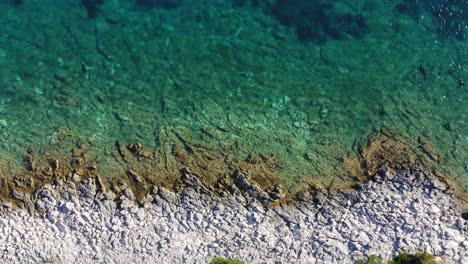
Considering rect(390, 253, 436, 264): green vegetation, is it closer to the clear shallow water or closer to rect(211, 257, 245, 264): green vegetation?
the clear shallow water

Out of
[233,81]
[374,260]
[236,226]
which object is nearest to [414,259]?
[374,260]

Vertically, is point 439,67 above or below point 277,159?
above

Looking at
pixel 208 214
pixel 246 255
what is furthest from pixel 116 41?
pixel 246 255

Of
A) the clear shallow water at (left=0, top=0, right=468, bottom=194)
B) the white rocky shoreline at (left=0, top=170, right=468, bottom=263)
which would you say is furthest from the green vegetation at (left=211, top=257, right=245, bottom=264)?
the clear shallow water at (left=0, top=0, right=468, bottom=194)

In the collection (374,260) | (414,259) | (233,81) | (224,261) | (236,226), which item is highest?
(233,81)

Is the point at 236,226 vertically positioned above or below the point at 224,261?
above

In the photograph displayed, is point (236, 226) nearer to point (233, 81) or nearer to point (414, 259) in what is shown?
point (233, 81)

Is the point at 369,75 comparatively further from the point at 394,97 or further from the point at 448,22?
the point at 448,22
